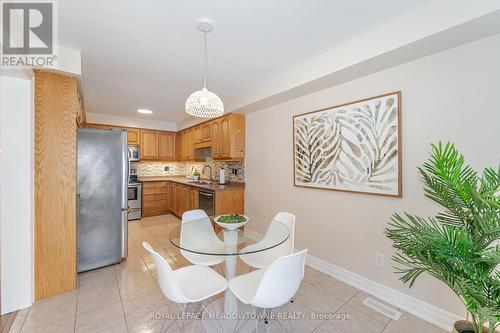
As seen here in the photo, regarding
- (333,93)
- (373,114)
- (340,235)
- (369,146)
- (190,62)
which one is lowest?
(340,235)

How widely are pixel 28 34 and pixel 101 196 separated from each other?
169 cm

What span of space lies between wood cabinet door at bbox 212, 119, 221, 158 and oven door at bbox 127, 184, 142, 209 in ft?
6.88

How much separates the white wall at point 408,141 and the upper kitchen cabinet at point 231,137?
2.80 feet

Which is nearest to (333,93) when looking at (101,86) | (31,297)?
(101,86)

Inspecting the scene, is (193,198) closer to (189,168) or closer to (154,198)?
(154,198)

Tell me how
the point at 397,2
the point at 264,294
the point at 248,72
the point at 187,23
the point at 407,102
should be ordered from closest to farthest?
the point at 264,294, the point at 397,2, the point at 187,23, the point at 407,102, the point at 248,72

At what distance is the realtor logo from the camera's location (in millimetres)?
1609

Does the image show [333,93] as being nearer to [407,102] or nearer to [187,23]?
[407,102]

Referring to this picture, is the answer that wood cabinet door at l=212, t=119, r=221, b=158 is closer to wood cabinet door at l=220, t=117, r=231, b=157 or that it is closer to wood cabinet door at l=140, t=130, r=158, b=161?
wood cabinet door at l=220, t=117, r=231, b=157

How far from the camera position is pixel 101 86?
10.5 feet

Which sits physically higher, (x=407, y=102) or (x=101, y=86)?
(x=101, y=86)

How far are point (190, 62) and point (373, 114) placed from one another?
2051 millimetres

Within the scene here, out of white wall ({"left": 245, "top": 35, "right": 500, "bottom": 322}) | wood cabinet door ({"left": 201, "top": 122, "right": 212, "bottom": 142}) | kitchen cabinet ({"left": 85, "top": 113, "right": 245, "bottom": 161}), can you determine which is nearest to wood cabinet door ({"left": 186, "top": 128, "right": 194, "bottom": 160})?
kitchen cabinet ({"left": 85, "top": 113, "right": 245, "bottom": 161})

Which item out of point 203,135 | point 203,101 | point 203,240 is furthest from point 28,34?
point 203,135
